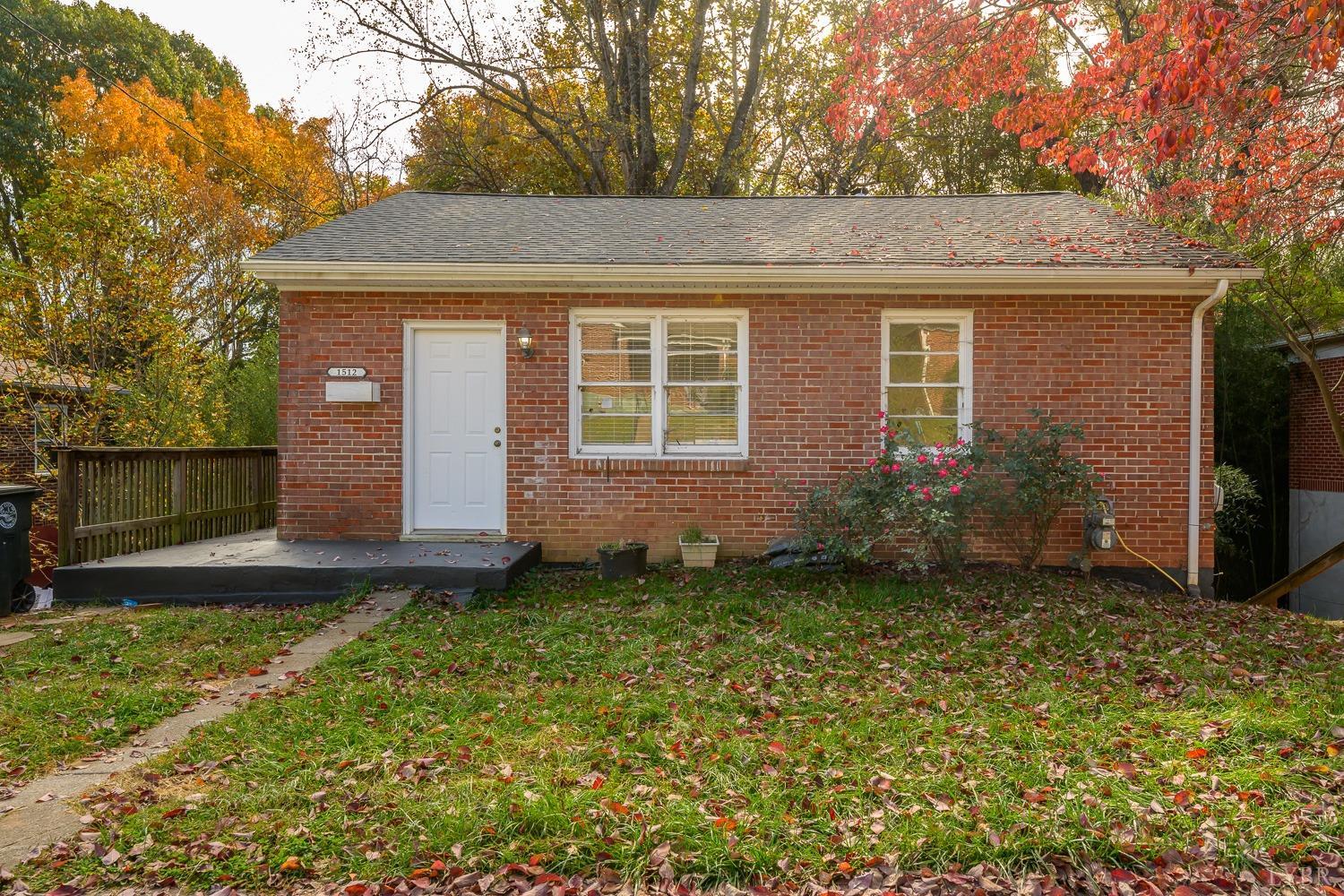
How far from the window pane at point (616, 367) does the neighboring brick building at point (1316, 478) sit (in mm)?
10869

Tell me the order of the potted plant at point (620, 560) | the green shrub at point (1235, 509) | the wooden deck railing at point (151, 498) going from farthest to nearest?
the green shrub at point (1235, 509) < the potted plant at point (620, 560) < the wooden deck railing at point (151, 498)

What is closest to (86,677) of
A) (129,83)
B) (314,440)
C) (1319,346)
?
(314,440)

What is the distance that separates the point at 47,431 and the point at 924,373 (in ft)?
42.5

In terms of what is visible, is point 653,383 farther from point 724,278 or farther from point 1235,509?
point 1235,509

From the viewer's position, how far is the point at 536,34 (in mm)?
19047

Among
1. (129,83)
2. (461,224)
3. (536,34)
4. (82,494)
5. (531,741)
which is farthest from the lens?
(129,83)

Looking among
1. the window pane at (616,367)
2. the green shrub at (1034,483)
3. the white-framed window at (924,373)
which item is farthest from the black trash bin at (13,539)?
the green shrub at (1034,483)

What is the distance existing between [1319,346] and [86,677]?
1582 centimetres

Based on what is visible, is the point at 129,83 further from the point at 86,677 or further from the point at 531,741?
the point at 531,741

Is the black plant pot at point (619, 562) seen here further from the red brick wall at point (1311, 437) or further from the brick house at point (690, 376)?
the red brick wall at point (1311, 437)

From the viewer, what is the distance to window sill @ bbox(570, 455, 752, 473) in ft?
25.2

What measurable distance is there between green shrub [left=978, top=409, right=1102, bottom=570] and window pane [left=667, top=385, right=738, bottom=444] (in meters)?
2.41

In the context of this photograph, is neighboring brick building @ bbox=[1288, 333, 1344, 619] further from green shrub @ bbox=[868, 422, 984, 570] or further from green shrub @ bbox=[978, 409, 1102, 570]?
green shrub @ bbox=[868, 422, 984, 570]

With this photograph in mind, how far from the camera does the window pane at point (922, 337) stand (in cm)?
779
